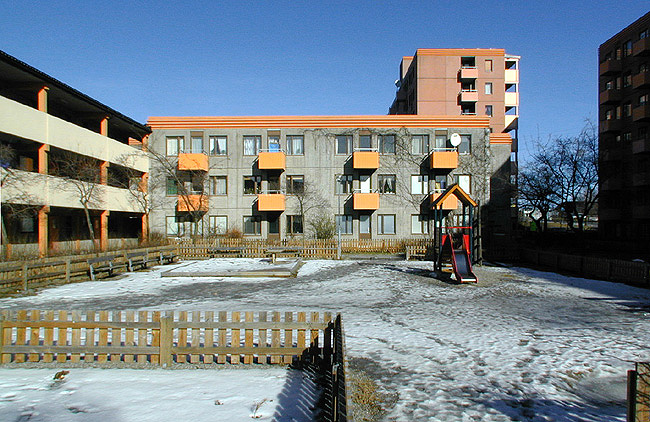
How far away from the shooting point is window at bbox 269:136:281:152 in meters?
35.0

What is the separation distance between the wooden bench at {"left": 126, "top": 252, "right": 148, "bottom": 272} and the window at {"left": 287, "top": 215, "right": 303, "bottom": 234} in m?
14.5

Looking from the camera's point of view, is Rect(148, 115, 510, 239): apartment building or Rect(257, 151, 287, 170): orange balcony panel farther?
Rect(148, 115, 510, 239): apartment building

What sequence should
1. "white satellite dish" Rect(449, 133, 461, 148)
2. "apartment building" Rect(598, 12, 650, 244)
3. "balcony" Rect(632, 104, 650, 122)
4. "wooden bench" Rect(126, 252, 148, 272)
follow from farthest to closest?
1. "apartment building" Rect(598, 12, 650, 244)
2. "balcony" Rect(632, 104, 650, 122)
3. "white satellite dish" Rect(449, 133, 461, 148)
4. "wooden bench" Rect(126, 252, 148, 272)

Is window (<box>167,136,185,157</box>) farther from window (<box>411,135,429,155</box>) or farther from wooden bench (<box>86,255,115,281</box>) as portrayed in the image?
window (<box>411,135,429,155</box>)

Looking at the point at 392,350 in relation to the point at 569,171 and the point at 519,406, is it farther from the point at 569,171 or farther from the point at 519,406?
the point at 569,171

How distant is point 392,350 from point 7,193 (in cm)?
2167

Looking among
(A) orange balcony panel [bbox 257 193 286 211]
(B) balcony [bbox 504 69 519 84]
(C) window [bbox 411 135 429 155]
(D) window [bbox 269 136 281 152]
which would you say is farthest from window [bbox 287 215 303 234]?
(B) balcony [bbox 504 69 519 84]

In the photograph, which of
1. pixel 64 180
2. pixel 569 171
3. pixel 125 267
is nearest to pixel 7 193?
pixel 64 180

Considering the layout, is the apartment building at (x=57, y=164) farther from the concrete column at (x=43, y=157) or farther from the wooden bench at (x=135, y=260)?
the wooden bench at (x=135, y=260)

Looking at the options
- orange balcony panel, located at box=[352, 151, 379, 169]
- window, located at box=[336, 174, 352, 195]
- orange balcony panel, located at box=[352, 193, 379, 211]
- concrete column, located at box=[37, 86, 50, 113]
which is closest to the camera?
concrete column, located at box=[37, 86, 50, 113]

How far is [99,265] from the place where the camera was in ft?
59.7

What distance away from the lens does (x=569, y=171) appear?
36219 millimetres

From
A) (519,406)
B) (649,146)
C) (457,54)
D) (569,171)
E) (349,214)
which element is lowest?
(519,406)

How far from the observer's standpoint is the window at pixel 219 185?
35.3 metres
